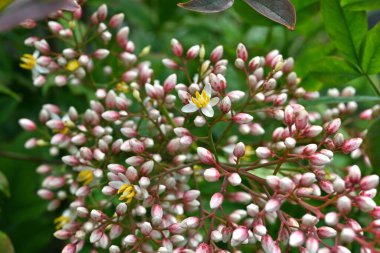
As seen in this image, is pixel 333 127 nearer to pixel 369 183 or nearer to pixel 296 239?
pixel 369 183

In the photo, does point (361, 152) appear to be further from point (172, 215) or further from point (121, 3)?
point (121, 3)

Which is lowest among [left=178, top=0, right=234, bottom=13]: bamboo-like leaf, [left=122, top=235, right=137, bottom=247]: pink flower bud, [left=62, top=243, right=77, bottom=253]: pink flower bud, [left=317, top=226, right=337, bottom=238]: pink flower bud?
[left=62, top=243, right=77, bottom=253]: pink flower bud

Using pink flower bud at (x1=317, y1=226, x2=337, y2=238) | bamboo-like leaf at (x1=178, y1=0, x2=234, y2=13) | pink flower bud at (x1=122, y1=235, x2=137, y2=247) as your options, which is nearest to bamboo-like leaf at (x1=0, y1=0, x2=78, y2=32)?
bamboo-like leaf at (x1=178, y1=0, x2=234, y2=13)

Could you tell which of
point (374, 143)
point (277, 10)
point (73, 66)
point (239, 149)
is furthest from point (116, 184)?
point (374, 143)

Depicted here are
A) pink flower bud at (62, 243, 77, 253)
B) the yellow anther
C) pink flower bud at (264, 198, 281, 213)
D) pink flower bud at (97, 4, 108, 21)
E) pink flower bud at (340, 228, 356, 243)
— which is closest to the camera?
pink flower bud at (340, 228, 356, 243)

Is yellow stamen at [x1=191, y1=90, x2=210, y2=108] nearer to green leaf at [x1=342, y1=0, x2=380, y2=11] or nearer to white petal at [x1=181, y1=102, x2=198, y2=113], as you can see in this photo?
white petal at [x1=181, y1=102, x2=198, y2=113]

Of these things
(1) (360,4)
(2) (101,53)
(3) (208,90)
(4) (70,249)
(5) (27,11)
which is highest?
(5) (27,11)

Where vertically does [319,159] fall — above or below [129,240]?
above

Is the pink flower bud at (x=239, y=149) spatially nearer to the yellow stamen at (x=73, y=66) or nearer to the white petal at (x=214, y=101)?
the white petal at (x=214, y=101)
